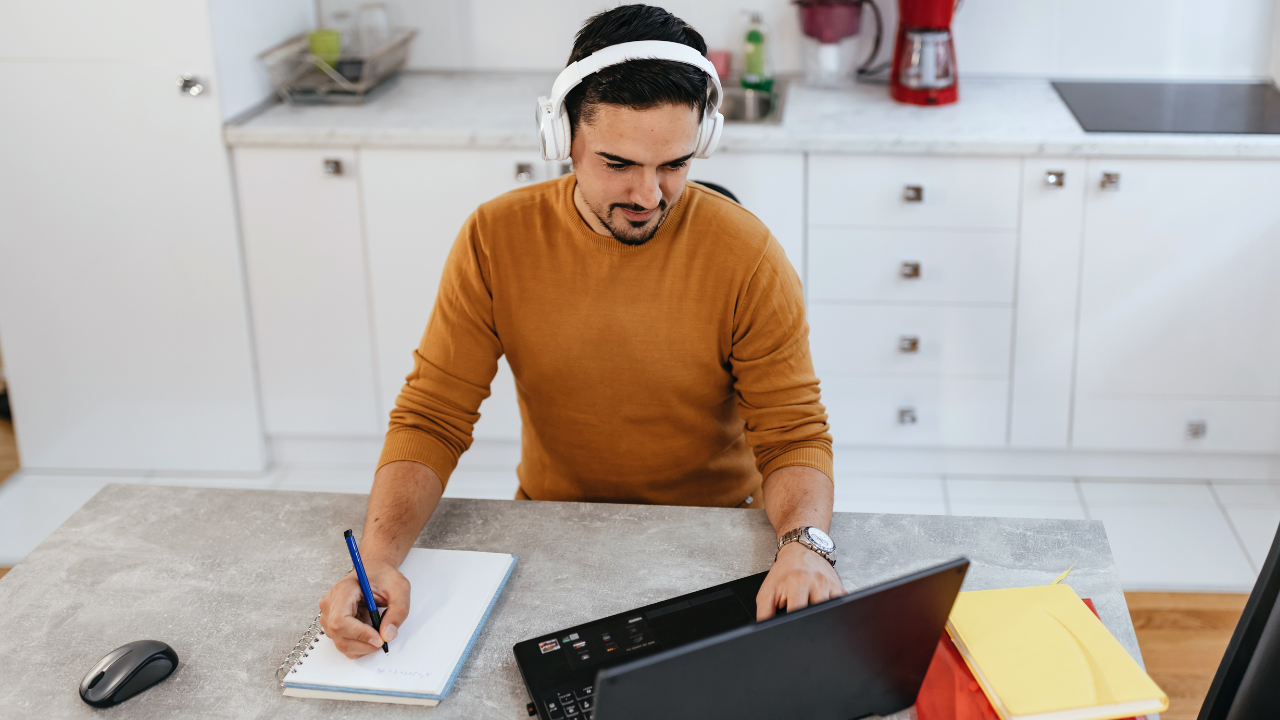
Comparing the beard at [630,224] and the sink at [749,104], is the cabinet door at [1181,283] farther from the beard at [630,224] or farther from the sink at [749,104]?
the beard at [630,224]

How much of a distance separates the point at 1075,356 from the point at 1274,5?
1074 millimetres

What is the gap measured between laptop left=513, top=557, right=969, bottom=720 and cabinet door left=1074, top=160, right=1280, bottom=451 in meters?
1.75

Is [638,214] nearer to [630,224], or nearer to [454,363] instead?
[630,224]

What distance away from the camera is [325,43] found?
9.29 feet

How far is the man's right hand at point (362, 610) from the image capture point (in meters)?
1.08

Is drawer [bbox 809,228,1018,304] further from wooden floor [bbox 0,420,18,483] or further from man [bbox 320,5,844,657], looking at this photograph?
wooden floor [bbox 0,420,18,483]

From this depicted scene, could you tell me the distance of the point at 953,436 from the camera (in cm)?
276

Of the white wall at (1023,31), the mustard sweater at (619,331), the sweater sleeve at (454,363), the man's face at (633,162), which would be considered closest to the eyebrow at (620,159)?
the man's face at (633,162)

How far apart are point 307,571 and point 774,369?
638mm

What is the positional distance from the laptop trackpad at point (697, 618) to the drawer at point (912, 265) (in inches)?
60.8

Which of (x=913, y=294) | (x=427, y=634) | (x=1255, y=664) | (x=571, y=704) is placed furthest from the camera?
(x=913, y=294)

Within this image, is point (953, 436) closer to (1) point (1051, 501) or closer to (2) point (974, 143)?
(1) point (1051, 501)

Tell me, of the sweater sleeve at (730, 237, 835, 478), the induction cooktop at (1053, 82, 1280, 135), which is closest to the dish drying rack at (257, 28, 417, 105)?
the sweater sleeve at (730, 237, 835, 478)

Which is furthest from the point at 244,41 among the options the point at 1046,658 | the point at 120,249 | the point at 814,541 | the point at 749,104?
the point at 1046,658
